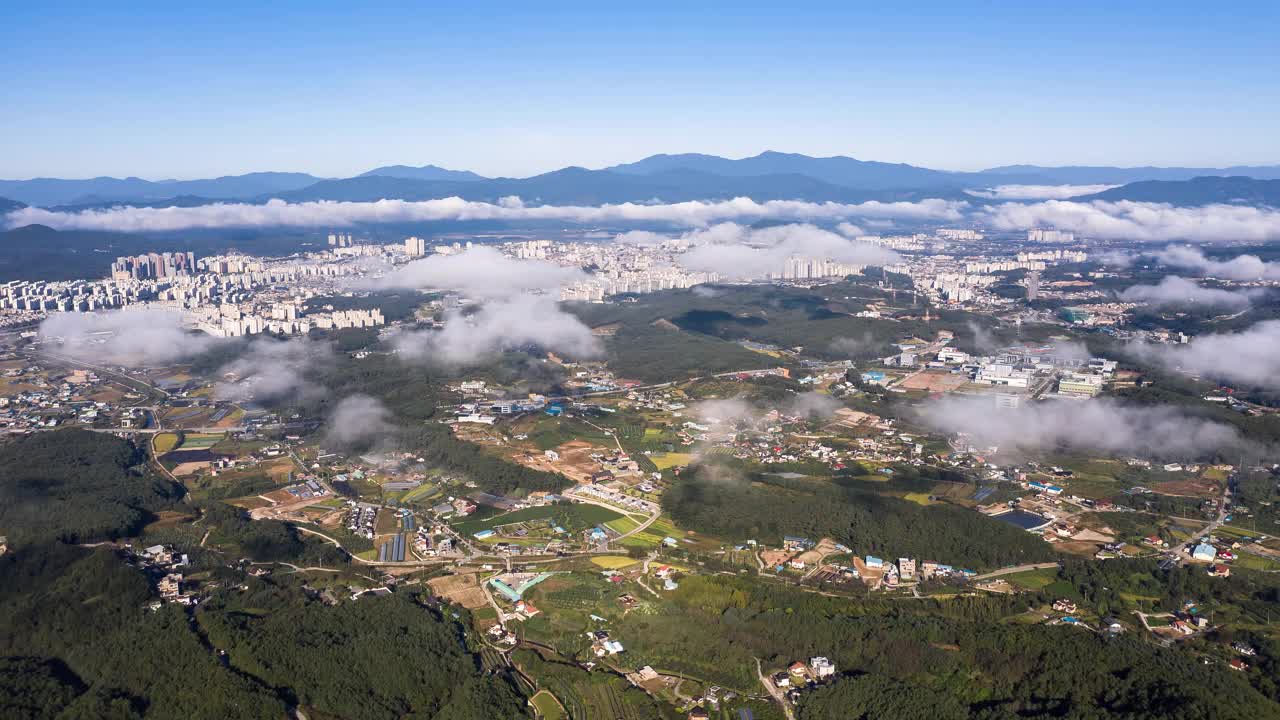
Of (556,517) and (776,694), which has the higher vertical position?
(556,517)

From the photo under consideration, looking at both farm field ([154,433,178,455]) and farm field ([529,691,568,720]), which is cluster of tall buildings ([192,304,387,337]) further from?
farm field ([529,691,568,720])

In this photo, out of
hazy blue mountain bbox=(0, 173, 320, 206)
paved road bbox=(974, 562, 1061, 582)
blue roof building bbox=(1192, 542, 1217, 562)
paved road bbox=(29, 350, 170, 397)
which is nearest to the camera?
paved road bbox=(974, 562, 1061, 582)

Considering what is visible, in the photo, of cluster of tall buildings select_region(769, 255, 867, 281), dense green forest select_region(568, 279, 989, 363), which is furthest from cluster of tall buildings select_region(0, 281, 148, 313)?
cluster of tall buildings select_region(769, 255, 867, 281)

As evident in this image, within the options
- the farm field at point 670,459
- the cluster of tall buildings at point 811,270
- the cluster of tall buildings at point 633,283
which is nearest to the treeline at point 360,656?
the farm field at point 670,459

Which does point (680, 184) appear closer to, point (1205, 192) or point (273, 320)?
point (1205, 192)

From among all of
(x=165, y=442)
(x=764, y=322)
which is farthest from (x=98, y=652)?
(x=764, y=322)

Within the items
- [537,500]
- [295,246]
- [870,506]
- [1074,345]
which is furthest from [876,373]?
[295,246]
